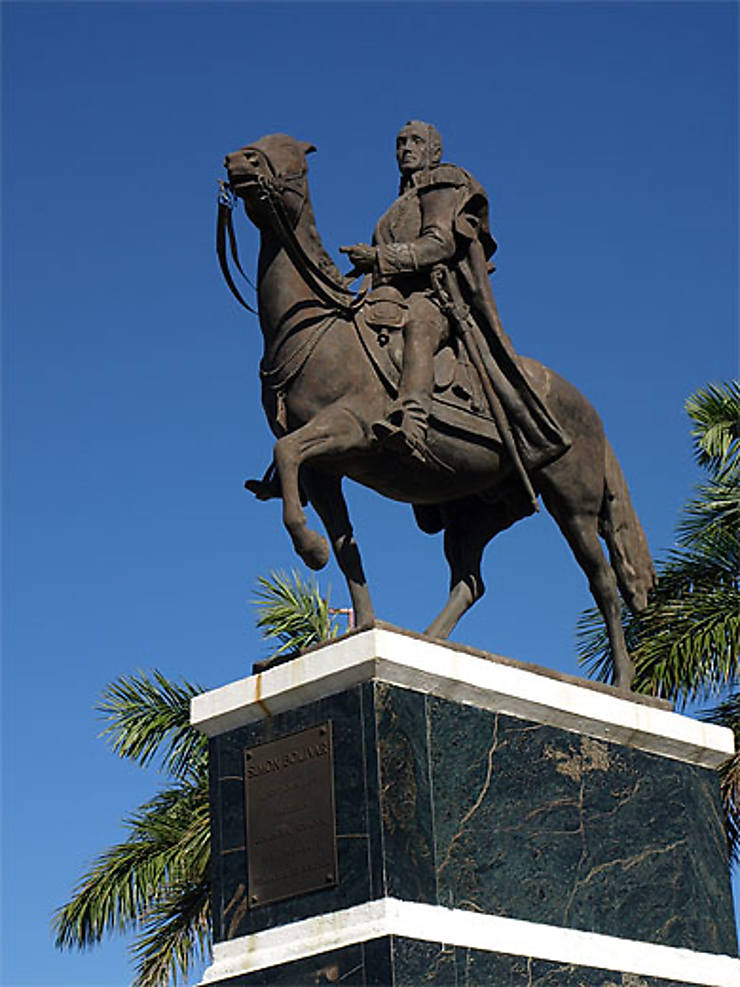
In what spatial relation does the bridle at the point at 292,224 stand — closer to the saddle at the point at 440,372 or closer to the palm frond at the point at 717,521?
the saddle at the point at 440,372

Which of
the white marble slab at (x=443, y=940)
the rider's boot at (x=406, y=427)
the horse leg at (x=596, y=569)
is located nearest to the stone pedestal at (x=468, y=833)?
the white marble slab at (x=443, y=940)

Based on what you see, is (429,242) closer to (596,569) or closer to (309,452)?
(309,452)

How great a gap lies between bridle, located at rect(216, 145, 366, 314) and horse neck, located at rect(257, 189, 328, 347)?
0.03m

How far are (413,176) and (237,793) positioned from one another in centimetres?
371

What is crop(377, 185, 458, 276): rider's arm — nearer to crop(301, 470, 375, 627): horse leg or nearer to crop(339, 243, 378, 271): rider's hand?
crop(339, 243, 378, 271): rider's hand

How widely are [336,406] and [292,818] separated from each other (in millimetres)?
2143

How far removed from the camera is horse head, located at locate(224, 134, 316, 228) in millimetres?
9773

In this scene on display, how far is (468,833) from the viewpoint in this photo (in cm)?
880

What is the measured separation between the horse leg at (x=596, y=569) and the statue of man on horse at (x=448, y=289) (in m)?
0.50

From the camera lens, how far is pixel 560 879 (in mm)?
9188

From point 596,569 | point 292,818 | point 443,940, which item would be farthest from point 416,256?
point 443,940

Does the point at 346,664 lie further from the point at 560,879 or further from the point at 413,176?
the point at 413,176

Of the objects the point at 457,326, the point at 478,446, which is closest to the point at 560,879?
the point at 478,446

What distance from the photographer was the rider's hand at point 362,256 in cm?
1007
